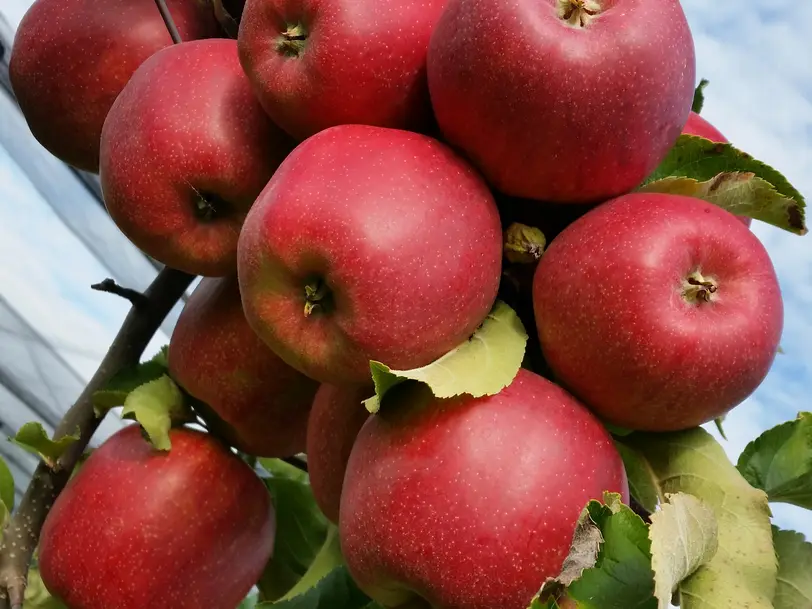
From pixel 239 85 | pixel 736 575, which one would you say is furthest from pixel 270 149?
pixel 736 575

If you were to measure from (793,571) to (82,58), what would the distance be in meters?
0.68

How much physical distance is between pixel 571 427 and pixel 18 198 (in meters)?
1.66

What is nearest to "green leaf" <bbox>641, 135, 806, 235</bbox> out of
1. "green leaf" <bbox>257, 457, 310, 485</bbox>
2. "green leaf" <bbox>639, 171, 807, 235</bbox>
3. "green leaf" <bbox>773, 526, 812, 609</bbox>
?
"green leaf" <bbox>639, 171, 807, 235</bbox>

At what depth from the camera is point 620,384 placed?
1.59 ft

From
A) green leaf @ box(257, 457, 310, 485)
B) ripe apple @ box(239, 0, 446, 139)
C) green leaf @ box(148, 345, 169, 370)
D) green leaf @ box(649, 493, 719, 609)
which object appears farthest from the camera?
green leaf @ box(257, 457, 310, 485)

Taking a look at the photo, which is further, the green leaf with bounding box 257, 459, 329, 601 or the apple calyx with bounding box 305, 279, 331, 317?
the green leaf with bounding box 257, 459, 329, 601

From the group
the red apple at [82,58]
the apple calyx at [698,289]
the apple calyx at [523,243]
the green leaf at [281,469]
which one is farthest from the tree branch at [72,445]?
the apple calyx at [698,289]

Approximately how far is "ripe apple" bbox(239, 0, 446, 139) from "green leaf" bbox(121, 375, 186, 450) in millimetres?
270

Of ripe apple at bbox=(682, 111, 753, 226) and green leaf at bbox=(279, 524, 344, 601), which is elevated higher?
ripe apple at bbox=(682, 111, 753, 226)

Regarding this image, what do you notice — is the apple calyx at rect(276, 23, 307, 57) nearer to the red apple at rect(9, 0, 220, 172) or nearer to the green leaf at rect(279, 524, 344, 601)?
the red apple at rect(9, 0, 220, 172)

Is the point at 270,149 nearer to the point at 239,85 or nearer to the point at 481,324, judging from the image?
the point at 239,85

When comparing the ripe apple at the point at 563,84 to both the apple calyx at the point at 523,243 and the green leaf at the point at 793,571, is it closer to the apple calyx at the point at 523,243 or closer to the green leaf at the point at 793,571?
the apple calyx at the point at 523,243

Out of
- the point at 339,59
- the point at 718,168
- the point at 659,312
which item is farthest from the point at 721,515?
the point at 339,59

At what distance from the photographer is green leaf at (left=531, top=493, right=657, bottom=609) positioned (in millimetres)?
422
